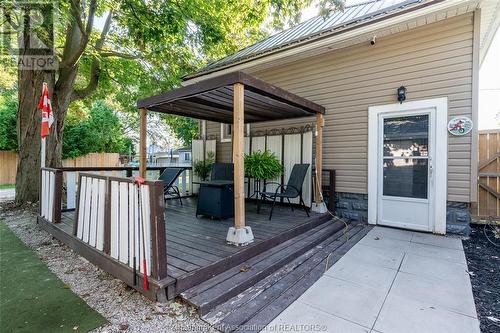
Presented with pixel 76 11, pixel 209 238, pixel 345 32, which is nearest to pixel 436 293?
pixel 209 238

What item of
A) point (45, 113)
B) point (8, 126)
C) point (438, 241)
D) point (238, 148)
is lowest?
point (438, 241)

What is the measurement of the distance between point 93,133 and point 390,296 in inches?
551

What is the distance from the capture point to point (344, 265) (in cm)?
295

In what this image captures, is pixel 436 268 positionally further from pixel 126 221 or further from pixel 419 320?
pixel 126 221

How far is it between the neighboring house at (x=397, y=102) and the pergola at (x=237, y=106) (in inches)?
27.8

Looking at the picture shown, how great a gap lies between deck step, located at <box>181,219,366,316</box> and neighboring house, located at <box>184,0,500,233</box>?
171cm

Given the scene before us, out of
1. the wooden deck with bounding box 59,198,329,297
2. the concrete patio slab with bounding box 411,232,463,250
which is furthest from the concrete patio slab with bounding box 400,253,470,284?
the wooden deck with bounding box 59,198,329,297

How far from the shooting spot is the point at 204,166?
685 cm

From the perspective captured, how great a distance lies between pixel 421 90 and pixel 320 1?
2.20 m

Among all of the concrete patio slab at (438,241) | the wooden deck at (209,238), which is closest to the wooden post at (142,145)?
the wooden deck at (209,238)

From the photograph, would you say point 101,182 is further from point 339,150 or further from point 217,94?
point 339,150

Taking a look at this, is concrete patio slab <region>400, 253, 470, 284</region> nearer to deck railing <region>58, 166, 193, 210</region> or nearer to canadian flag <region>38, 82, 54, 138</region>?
deck railing <region>58, 166, 193, 210</region>

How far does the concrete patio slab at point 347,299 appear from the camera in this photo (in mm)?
2010

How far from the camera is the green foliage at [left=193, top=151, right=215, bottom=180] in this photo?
680cm
